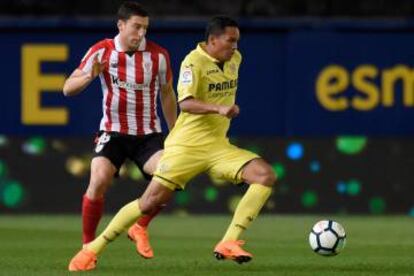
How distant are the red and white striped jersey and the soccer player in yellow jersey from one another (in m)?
0.76

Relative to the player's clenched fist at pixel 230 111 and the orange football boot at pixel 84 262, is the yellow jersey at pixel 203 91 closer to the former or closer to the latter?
the player's clenched fist at pixel 230 111

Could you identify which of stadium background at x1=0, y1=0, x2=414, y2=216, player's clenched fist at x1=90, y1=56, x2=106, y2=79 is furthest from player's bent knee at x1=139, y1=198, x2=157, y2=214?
stadium background at x1=0, y1=0, x2=414, y2=216

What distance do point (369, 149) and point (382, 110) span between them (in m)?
0.47

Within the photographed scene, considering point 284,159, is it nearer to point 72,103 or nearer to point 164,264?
point 72,103

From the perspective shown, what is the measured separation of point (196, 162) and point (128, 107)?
1025 millimetres

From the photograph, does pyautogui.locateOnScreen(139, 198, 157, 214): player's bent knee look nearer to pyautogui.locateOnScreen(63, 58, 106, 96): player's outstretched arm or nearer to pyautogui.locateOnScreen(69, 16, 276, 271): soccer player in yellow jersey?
pyautogui.locateOnScreen(69, 16, 276, 271): soccer player in yellow jersey

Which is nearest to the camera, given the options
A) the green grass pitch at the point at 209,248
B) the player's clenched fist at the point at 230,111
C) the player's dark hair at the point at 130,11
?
the player's clenched fist at the point at 230,111

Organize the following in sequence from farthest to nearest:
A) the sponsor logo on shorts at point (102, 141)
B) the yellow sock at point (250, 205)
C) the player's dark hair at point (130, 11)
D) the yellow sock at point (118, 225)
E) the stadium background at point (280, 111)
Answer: the stadium background at point (280, 111) < the sponsor logo on shorts at point (102, 141) < the player's dark hair at point (130, 11) < the yellow sock at point (118, 225) < the yellow sock at point (250, 205)

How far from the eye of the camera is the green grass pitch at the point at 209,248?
348 inches

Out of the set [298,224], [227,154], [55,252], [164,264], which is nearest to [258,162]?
[227,154]

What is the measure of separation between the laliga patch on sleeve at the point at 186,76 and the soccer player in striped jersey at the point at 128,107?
0.75 metres

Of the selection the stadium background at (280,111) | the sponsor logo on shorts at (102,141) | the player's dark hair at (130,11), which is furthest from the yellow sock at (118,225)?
the stadium background at (280,111)

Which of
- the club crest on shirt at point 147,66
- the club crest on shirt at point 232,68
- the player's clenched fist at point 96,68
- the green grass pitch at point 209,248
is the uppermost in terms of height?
the club crest on shirt at point 232,68

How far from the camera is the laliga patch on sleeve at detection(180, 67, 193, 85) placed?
344 inches
